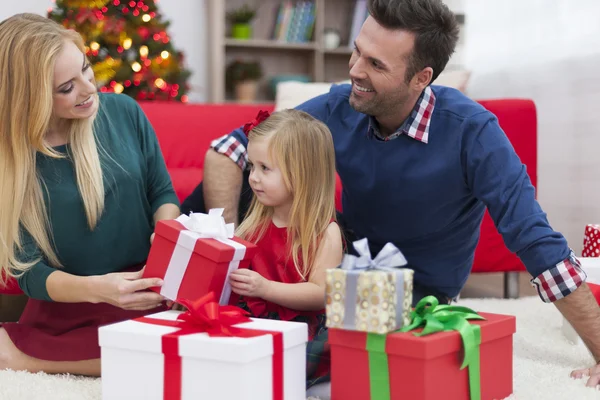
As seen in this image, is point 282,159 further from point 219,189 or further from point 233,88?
point 233,88

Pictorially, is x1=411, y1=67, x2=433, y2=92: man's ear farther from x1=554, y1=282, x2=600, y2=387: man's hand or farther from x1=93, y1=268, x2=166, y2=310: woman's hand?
x1=93, y1=268, x2=166, y2=310: woman's hand

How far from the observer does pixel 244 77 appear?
4.71 meters

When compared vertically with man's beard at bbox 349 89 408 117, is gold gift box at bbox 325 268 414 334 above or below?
below

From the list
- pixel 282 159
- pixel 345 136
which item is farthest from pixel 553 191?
pixel 282 159

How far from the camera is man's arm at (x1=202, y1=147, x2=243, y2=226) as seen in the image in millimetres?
1837

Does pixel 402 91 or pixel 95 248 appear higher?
pixel 402 91

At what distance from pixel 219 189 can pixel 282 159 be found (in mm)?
299

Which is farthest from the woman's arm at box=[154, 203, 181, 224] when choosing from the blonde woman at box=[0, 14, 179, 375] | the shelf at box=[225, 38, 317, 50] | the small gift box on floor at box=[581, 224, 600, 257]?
the shelf at box=[225, 38, 317, 50]

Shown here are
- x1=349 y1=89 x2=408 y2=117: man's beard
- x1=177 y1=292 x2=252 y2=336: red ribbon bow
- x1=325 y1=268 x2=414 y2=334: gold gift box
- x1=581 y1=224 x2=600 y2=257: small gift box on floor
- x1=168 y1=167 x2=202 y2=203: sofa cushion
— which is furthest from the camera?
x1=168 y1=167 x2=202 y2=203: sofa cushion

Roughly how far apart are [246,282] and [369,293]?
37 cm

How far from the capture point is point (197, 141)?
2920 millimetres

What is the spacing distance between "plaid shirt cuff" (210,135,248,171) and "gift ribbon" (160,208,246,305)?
398mm

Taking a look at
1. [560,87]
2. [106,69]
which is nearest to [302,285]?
[560,87]

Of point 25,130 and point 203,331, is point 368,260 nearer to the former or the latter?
point 203,331
